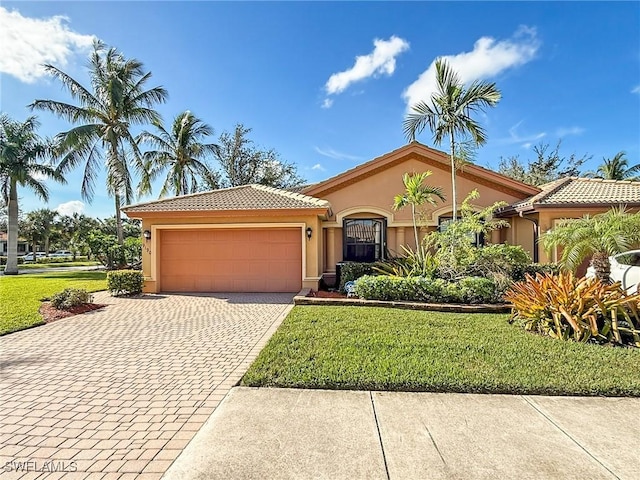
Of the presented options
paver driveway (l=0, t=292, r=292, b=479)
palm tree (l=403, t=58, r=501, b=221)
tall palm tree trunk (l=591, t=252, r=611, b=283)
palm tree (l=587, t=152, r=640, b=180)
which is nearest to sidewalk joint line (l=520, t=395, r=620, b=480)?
paver driveway (l=0, t=292, r=292, b=479)

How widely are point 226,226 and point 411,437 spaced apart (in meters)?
10.5

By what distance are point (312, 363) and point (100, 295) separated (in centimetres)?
1114

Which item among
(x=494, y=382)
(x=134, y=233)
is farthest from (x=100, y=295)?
(x=134, y=233)

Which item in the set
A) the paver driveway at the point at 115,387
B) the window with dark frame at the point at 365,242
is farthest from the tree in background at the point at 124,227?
the paver driveway at the point at 115,387

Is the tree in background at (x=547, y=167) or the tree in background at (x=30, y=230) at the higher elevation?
the tree in background at (x=547, y=167)

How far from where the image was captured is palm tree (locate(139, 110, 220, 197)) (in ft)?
80.8

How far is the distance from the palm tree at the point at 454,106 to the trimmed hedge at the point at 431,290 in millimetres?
2721

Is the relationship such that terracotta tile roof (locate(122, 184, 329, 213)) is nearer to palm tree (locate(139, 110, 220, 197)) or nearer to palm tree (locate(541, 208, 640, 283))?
palm tree (locate(541, 208, 640, 283))

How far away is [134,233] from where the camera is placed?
37.7 metres

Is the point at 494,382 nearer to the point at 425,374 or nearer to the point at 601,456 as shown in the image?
the point at 425,374

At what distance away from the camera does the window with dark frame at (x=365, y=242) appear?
13992mm

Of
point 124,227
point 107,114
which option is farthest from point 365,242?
point 124,227

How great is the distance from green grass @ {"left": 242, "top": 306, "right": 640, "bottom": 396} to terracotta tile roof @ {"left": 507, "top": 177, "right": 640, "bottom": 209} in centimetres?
676

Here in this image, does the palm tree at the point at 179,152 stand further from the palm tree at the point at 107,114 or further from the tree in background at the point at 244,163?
the tree in background at the point at 244,163
